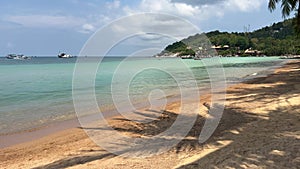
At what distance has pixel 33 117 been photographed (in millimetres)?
10852

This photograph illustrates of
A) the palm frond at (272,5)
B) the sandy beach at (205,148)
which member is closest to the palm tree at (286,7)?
the palm frond at (272,5)

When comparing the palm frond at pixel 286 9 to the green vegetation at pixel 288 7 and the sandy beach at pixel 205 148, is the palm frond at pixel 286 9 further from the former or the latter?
the sandy beach at pixel 205 148

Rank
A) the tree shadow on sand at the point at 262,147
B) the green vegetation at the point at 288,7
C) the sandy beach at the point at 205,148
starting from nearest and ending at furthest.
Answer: the tree shadow on sand at the point at 262,147
the sandy beach at the point at 205,148
the green vegetation at the point at 288,7

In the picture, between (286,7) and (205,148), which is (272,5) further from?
(205,148)

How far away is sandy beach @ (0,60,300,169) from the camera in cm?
436

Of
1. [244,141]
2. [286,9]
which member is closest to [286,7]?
[286,9]

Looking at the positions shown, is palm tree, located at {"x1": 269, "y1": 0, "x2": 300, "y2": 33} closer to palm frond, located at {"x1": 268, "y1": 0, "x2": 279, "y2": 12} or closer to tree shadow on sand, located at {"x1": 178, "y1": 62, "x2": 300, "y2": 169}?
palm frond, located at {"x1": 268, "y1": 0, "x2": 279, "y2": 12}

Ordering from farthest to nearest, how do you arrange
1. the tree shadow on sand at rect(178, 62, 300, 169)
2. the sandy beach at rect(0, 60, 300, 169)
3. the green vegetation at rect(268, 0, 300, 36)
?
1. the green vegetation at rect(268, 0, 300, 36)
2. the sandy beach at rect(0, 60, 300, 169)
3. the tree shadow on sand at rect(178, 62, 300, 169)

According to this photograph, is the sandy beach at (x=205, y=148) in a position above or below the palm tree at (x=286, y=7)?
below

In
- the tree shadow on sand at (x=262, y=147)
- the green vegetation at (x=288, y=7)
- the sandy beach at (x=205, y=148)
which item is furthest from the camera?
the green vegetation at (x=288, y=7)

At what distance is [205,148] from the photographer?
5.02 meters

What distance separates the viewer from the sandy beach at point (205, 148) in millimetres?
4359

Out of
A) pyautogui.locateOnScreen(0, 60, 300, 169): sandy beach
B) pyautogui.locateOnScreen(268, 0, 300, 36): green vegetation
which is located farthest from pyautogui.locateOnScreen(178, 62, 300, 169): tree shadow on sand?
pyautogui.locateOnScreen(268, 0, 300, 36): green vegetation

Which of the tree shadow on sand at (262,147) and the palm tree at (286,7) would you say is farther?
the palm tree at (286,7)
